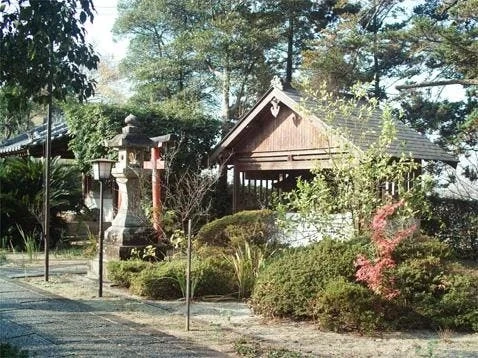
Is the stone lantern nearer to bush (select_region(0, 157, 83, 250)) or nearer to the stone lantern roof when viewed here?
the stone lantern roof

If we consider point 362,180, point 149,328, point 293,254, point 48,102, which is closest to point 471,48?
point 362,180

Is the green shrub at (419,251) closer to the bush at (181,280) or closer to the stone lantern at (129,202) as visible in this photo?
the bush at (181,280)

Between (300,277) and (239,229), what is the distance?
2.87 metres

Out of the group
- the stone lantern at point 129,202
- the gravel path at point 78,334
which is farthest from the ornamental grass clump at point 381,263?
the stone lantern at point 129,202

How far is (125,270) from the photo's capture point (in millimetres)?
9766

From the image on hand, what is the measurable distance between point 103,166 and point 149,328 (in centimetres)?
353

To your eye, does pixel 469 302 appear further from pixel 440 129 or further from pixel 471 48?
pixel 440 129

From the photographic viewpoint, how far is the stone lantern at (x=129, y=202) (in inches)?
437

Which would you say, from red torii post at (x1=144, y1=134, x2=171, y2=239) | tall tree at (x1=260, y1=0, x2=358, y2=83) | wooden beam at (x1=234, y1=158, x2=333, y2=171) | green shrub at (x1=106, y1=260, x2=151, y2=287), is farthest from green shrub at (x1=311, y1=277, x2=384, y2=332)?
tall tree at (x1=260, y1=0, x2=358, y2=83)

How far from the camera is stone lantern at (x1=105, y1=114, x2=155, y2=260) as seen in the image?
437 inches

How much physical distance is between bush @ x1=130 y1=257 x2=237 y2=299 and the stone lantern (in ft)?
6.01

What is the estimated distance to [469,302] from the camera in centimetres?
720

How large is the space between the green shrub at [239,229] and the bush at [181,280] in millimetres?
951

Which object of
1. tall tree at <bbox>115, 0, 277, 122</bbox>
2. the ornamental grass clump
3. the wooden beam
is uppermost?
tall tree at <bbox>115, 0, 277, 122</bbox>
